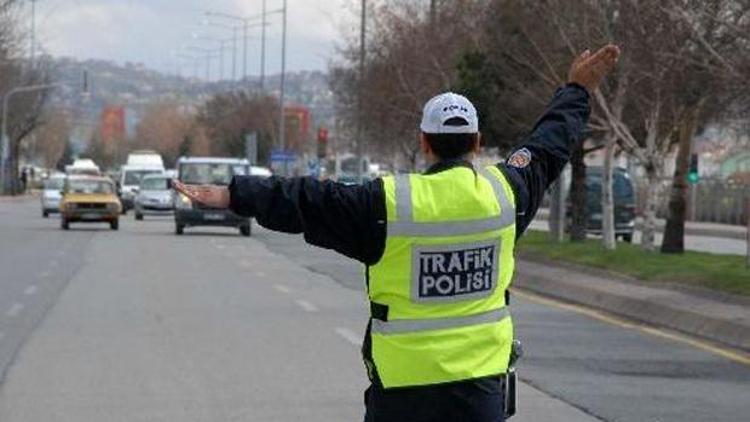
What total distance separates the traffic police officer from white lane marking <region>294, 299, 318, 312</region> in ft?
53.1

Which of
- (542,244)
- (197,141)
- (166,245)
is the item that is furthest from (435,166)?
(197,141)

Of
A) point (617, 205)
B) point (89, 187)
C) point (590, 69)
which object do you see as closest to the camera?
point (590, 69)

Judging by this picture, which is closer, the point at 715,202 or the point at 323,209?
the point at 323,209

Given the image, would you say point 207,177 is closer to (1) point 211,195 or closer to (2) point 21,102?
(1) point 211,195

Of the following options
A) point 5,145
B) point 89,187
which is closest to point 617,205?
point 89,187

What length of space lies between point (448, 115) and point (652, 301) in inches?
651

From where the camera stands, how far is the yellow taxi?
50812 millimetres

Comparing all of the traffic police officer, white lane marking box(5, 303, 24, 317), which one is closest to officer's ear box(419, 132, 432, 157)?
the traffic police officer

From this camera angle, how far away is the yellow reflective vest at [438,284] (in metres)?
5.89

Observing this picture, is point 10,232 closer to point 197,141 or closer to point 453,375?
point 453,375

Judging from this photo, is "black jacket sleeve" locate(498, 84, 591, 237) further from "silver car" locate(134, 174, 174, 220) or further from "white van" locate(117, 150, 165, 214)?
"white van" locate(117, 150, 165, 214)

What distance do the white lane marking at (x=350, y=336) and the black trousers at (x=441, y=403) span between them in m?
11.6

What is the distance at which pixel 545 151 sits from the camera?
6406 mm

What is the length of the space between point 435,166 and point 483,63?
3240 centimetres
